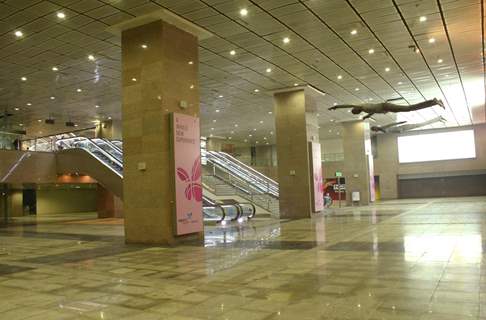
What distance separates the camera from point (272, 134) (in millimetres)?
35750

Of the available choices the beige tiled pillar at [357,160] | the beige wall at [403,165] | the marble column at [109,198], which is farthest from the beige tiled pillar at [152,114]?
the beige wall at [403,165]

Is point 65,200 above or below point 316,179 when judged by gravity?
below

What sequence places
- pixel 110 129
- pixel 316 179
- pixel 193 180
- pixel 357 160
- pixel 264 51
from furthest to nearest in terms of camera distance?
pixel 357 160 < pixel 110 129 < pixel 316 179 < pixel 264 51 < pixel 193 180

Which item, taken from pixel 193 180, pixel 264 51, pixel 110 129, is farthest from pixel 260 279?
pixel 110 129

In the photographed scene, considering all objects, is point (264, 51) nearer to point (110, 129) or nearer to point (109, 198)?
point (109, 198)

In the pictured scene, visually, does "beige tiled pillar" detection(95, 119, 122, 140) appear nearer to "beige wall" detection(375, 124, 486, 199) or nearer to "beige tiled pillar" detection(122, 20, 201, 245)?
"beige tiled pillar" detection(122, 20, 201, 245)

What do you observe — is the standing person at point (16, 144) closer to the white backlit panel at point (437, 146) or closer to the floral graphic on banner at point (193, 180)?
the floral graphic on banner at point (193, 180)

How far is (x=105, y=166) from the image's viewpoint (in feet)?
65.1

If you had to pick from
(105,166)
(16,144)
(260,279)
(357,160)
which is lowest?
(260,279)

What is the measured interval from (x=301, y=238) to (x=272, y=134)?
82.9ft

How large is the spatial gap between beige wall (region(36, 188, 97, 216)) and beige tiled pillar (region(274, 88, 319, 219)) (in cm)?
2248

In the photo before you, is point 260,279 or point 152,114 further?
point 152,114

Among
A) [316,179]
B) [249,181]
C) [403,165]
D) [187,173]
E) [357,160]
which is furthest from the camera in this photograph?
[403,165]

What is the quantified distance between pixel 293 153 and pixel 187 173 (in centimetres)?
872
